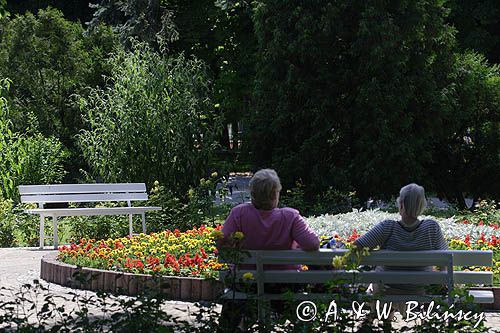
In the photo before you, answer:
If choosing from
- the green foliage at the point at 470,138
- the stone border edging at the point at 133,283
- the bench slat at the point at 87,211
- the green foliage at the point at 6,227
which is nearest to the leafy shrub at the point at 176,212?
the bench slat at the point at 87,211

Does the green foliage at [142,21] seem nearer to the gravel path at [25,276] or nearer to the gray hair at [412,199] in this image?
the gravel path at [25,276]

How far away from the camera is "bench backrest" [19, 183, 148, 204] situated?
15445 mm

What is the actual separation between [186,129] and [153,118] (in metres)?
0.71

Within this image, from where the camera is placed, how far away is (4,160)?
17656 millimetres

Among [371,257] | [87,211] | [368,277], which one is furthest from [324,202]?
[371,257]

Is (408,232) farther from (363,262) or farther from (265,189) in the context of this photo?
(265,189)

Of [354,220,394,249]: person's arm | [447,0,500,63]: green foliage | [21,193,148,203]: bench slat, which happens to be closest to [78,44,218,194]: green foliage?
[21,193,148,203]: bench slat

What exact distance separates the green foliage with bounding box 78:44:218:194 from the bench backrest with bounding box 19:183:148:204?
1.77 m

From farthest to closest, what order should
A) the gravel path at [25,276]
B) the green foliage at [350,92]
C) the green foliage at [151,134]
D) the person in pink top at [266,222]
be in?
the green foliage at [350,92]
the green foliage at [151,134]
the gravel path at [25,276]
the person in pink top at [266,222]

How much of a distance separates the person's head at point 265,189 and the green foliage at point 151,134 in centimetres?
1081

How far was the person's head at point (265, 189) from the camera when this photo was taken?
6.93 m

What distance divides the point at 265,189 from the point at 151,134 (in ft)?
35.9

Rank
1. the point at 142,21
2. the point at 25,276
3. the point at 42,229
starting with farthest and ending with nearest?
the point at 142,21 → the point at 42,229 → the point at 25,276

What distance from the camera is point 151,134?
17.7 m
